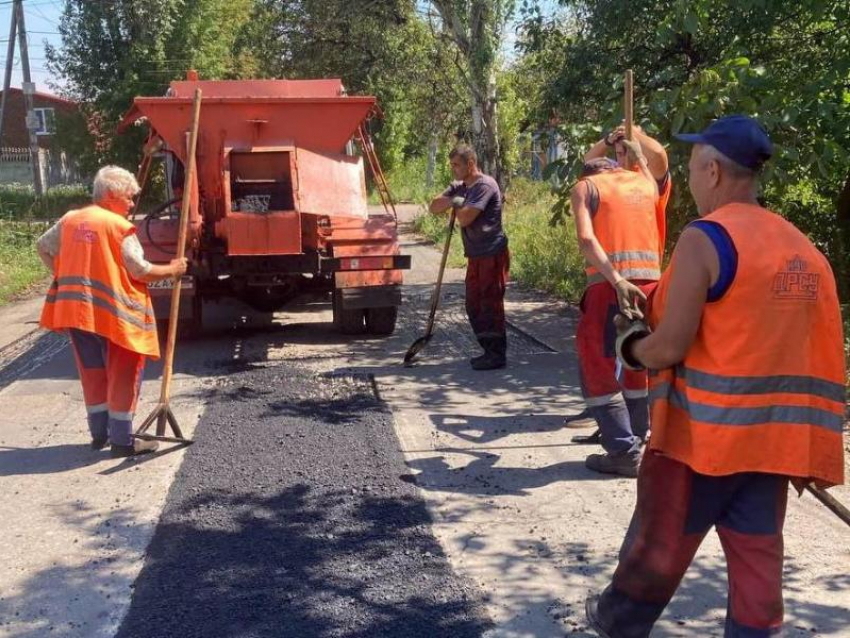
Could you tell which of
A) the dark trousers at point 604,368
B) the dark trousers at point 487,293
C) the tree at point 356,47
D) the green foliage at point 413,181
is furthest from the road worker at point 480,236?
the green foliage at point 413,181

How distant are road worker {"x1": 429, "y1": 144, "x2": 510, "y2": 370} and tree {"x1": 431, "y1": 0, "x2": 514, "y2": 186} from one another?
6.90m

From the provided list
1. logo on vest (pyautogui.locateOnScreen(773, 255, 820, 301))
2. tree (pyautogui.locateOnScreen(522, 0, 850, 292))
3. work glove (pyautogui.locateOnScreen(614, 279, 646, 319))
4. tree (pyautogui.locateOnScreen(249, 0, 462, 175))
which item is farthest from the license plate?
tree (pyautogui.locateOnScreen(249, 0, 462, 175))

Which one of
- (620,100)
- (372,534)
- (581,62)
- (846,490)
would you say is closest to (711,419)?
(372,534)

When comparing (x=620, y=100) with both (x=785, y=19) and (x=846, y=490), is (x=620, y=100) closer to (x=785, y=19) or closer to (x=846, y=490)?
(x=785, y=19)

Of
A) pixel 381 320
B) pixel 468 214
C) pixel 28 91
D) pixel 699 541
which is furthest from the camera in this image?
pixel 28 91

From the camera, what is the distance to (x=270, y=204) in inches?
347

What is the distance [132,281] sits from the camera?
558cm

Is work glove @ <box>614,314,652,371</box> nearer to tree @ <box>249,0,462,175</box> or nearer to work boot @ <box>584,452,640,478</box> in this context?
work boot @ <box>584,452,640,478</box>

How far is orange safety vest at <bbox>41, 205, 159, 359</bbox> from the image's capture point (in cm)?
541

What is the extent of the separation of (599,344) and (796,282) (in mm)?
2427

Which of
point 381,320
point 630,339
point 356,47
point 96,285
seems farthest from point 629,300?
point 356,47

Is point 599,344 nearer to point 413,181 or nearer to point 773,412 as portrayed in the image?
point 773,412

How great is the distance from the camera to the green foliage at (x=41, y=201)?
25.2 meters

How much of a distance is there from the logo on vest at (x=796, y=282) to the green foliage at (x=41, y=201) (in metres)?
23.9
